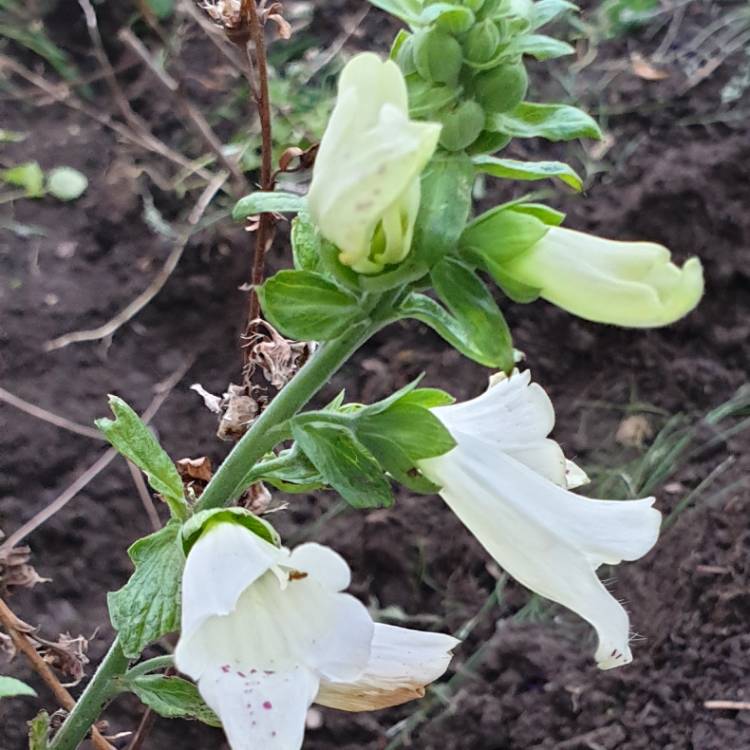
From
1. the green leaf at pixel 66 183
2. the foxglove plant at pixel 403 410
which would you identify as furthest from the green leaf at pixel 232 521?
the green leaf at pixel 66 183

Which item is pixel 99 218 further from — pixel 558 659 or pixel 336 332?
pixel 336 332

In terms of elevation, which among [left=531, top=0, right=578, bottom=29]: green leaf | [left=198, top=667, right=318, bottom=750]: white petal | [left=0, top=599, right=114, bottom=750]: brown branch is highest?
[left=531, top=0, right=578, bottom=29]: green leaf

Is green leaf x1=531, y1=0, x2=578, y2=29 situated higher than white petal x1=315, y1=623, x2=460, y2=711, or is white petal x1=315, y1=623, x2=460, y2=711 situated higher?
green leaf x1=531, y1=0, x2=578, y2=29

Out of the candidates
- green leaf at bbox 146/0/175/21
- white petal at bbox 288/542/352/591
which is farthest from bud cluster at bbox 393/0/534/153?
green leaf at bbox 146/0/175/21

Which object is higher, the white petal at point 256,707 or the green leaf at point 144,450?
the green leaf at point 144,450

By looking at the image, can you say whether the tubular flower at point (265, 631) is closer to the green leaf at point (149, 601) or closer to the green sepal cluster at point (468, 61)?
the green leaf at point (149, 601)

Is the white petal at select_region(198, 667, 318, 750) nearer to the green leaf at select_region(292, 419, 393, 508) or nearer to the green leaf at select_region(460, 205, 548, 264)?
the green leaf at select_region(292, 419, 393, 508)

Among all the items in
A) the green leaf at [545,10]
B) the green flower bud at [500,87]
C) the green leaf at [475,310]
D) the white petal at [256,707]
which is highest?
the green leaf at [545,10]
